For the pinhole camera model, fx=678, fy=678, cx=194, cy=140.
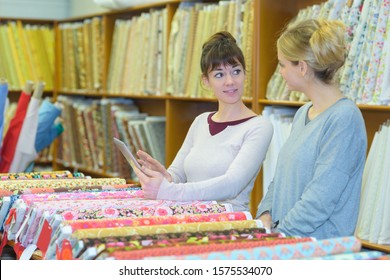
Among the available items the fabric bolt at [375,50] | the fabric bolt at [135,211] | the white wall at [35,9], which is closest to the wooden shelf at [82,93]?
the white wall at [35,9]

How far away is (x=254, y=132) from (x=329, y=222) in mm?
454

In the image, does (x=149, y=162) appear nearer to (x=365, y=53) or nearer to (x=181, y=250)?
(x=181, y=250)

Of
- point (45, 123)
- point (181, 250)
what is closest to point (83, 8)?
point (45, 123)

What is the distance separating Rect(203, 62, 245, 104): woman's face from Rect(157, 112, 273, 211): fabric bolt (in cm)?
11

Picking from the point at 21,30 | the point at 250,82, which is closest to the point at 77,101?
the point at 21,30

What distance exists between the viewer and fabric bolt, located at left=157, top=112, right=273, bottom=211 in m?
2.11

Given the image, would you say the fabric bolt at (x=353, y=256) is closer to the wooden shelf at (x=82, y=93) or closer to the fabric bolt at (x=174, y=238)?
the fabric bolt at (x=174, y=238)

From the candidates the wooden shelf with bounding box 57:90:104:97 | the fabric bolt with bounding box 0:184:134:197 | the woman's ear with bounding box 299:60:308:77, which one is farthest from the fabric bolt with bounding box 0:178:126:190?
the wooden shelf with bounding box 57:90:104:97

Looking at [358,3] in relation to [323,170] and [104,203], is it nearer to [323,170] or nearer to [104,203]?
[323,170]

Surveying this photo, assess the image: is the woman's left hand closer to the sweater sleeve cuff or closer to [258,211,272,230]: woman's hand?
the sweater sleeve cuff

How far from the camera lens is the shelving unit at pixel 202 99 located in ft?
11.2

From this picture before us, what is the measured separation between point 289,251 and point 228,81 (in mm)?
1163

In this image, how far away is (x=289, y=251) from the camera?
134 centimetres

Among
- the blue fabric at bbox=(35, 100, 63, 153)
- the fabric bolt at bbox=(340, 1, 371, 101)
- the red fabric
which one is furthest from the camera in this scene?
the blue fabric at bbox=(35, 100, 63, 153)
